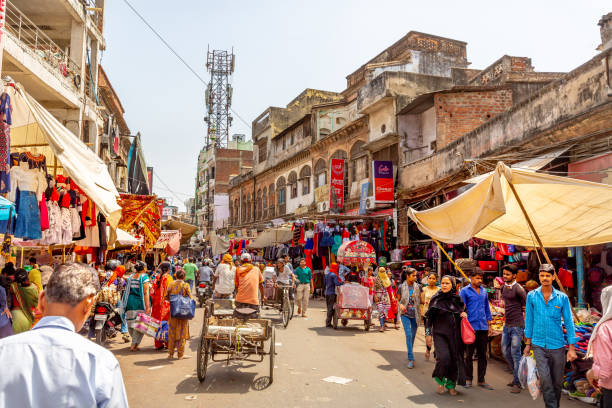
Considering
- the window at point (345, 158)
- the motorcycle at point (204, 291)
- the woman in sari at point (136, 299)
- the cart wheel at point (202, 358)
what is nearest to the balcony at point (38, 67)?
the woman in sari at point (136, 299)

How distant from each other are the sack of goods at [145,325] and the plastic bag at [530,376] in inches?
260

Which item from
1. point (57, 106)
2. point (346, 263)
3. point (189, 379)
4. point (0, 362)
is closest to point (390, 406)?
point (189, 379)

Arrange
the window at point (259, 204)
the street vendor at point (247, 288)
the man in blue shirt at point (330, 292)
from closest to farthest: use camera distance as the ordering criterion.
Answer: the street vendor at point (247, 288), the man in blue shirt at point (330, 292), the window at point (259, 204)

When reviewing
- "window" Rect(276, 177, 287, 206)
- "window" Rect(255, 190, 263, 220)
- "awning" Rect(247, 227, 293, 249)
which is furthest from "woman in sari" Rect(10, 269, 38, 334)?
"window" Rect(255, 190, 263, 220)

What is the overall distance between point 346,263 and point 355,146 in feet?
36.0

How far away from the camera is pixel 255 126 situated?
137 ft

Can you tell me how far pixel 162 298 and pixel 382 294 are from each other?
240 inches

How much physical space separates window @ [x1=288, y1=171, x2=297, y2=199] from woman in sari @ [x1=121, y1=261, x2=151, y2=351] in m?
23.0

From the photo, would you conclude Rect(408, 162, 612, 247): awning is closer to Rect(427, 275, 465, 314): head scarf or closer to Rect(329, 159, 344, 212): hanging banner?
Rect(427, 275, 465, 314): head scarf

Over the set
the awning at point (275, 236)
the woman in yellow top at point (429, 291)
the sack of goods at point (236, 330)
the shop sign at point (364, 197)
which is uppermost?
the shop sign at point (364, 197)

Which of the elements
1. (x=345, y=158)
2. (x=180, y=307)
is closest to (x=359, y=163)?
(x=345, y=158)

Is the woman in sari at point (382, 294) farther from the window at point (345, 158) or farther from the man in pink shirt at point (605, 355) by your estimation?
the window at point (345, 158)

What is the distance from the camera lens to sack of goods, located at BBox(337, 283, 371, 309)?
1210cm

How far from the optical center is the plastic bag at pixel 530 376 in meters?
5.70
